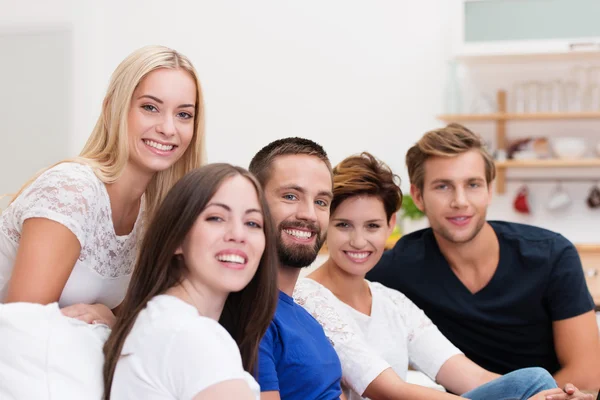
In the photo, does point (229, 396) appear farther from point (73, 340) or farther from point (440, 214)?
point (440, 214)

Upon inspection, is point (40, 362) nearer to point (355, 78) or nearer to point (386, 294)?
point (386, 294)

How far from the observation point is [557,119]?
471 centimetres

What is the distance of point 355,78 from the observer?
5137mm

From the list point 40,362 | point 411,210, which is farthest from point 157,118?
point 411,210

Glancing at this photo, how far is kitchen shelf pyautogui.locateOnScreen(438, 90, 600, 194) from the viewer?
451cm

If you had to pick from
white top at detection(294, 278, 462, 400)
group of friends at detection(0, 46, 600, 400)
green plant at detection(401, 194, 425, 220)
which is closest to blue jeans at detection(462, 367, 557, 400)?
group of friends at detection(0, 46, 600, 400)

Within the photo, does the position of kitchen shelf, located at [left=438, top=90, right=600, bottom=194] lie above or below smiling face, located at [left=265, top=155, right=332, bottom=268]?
below

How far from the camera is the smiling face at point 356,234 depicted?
6.80 feet

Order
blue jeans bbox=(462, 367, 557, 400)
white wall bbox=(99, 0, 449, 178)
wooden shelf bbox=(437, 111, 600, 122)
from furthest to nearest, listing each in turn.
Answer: white wall bbox=(99, 0, 449, 178) < wooden shelf bbox=(437, 111, 600, 122) < blue jeans bbox=(462, 367, 557, 400)

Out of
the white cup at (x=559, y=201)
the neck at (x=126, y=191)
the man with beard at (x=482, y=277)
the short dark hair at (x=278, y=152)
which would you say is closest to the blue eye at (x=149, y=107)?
the neck at (x=126, y=191)

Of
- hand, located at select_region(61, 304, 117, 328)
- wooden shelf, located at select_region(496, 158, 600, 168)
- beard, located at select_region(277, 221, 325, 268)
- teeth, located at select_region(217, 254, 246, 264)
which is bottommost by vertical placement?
wooden shelf, located at select_region(496, 158, 600, 168)

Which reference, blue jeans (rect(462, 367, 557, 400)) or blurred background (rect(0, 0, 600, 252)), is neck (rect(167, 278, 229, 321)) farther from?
blurred background (rect(0, 0, 600, 252))

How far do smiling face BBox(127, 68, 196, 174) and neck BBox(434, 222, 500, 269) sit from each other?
1.06 metres

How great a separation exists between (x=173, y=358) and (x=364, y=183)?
0.97 meters
